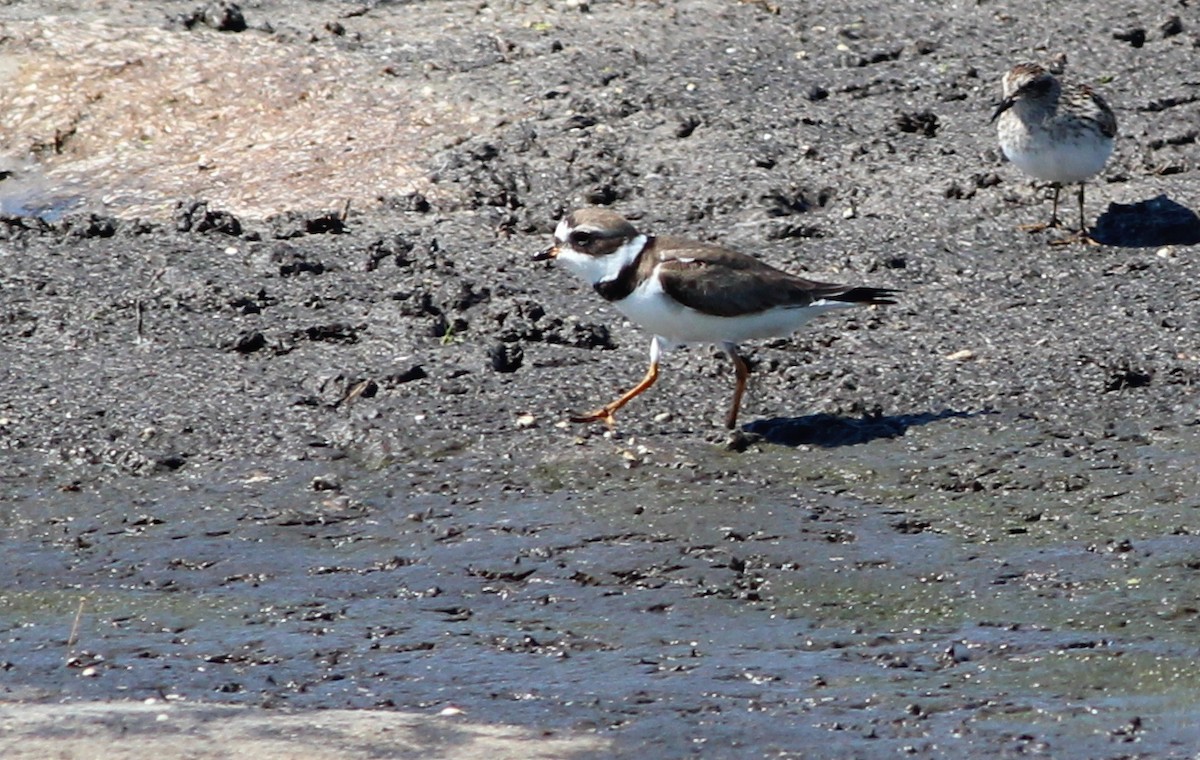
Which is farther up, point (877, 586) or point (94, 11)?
point (94, 11)

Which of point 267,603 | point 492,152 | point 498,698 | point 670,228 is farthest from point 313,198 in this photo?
point 498,698

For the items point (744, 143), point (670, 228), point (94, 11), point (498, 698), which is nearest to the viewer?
point (498, 698)

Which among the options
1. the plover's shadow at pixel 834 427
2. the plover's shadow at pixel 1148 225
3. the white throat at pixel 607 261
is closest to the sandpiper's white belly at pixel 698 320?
the white throat at pixel 607 261

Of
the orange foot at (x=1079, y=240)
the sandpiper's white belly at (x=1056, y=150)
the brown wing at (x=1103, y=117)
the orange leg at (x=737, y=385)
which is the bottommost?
the orange leg at (x=737, y=385)

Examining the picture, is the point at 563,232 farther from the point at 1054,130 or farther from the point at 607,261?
the point at 1054,130

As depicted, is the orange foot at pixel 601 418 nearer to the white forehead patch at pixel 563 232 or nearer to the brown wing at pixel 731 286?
the brown wing at pixel 731 286

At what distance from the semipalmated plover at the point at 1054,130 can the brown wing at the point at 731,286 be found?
257 cm

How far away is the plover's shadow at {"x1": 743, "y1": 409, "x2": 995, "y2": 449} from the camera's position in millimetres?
8016

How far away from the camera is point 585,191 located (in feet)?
36.3

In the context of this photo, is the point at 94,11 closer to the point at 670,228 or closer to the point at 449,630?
the point at 670,228

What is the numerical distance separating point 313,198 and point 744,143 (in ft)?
8.51

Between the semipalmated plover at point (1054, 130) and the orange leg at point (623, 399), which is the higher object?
the semipalmated plover at point (1054, 130)

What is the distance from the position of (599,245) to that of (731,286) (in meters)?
0.63

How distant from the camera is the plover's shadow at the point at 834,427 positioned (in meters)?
8.02
